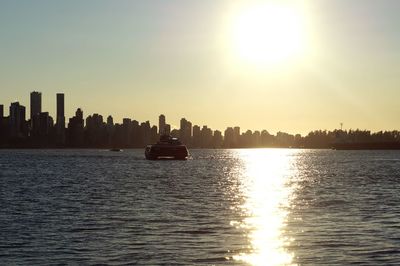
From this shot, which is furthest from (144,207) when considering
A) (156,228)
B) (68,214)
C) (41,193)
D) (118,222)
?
(41,193)

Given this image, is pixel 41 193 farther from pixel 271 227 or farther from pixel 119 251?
pixel 119 251

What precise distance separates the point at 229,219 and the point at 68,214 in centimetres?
1342

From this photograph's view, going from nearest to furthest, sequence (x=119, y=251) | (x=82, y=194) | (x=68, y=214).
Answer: (x=119, y=251)
(x=68, y=214)
(x=82, y=194)

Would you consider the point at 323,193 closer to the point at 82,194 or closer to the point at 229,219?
the point at 82,194

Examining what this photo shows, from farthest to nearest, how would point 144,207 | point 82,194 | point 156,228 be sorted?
1. point 82,194
2. point 144,207
3. point 156,228

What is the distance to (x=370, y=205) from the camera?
67.8 m

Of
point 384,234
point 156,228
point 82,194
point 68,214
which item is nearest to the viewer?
point 384,234

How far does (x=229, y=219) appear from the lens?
54688 millimetres

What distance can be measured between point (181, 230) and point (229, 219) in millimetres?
8092

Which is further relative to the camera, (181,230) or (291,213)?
(291,213)

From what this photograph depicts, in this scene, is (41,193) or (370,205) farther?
(41,193)

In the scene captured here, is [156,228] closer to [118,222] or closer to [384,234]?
[118,222]

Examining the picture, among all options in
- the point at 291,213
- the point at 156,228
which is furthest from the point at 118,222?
the point at 291,213

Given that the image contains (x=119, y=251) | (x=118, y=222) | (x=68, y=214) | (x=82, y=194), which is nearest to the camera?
(x=119, y=251)
